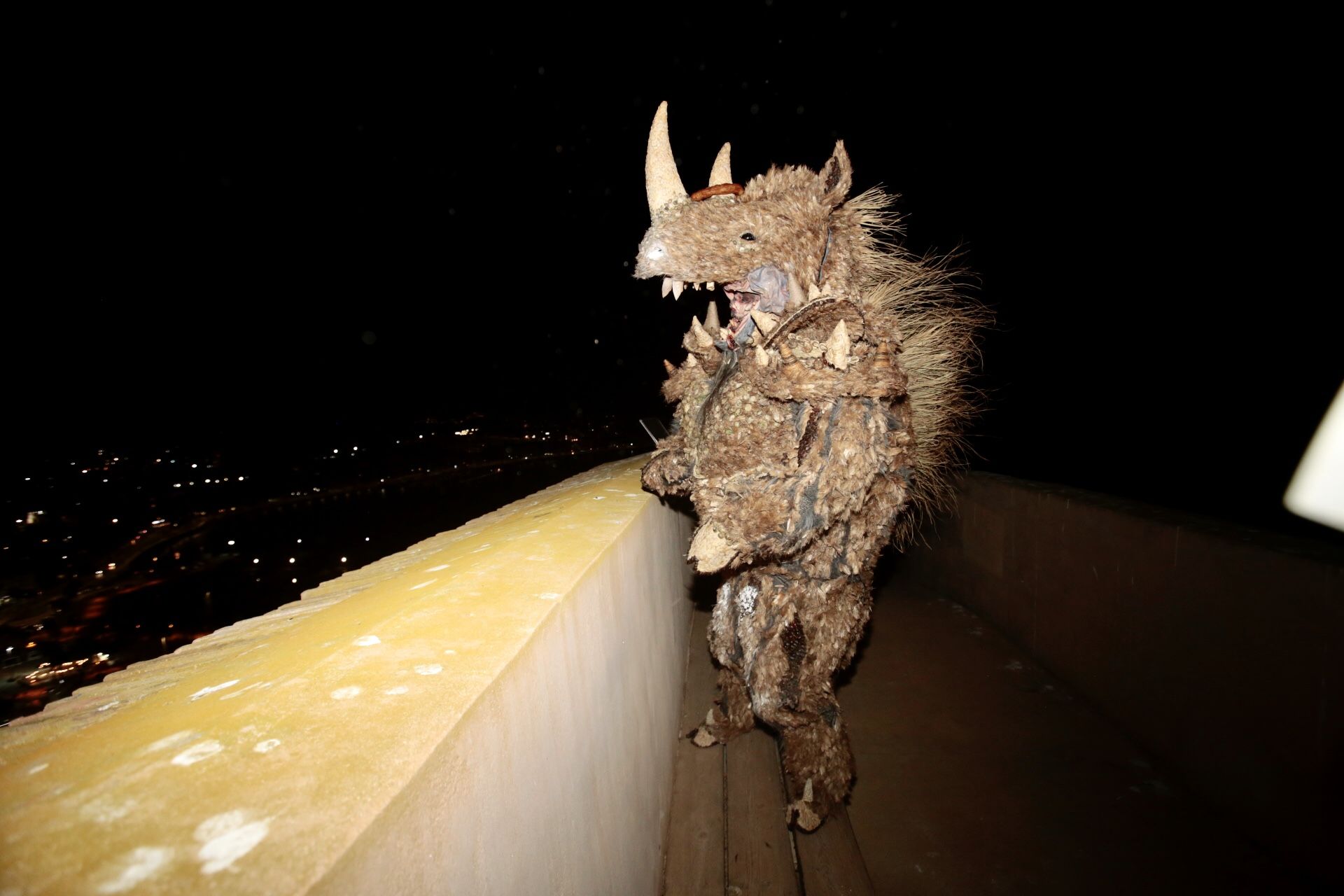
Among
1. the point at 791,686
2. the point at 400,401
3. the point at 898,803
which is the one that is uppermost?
the point at 791,686

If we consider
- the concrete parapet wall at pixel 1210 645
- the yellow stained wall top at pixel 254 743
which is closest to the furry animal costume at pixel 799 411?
the yellow stained wall top at pixel 254 743

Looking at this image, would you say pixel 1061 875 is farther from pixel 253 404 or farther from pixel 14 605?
pixel 253 404

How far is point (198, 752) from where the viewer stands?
671mm

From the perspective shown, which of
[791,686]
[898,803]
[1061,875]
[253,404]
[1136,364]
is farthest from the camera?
[253,404]

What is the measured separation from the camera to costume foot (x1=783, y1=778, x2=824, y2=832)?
2102 millimetres

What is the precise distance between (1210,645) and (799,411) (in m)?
1.80

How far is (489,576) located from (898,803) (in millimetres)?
2015

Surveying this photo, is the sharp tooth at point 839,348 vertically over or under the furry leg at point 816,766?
over

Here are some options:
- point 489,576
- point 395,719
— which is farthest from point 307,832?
point 489,576

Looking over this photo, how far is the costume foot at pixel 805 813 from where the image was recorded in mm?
2102

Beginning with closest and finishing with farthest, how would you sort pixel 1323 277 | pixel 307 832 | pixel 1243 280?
pixel 307 832 → pixel 1323 277 → pixel 1243 280

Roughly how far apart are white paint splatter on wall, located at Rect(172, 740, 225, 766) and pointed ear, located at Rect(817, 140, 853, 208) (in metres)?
2.13

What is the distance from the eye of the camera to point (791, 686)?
212cm

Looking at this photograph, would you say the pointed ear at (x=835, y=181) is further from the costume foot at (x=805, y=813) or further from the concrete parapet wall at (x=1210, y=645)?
the costume foot at (x=805, y=813)
